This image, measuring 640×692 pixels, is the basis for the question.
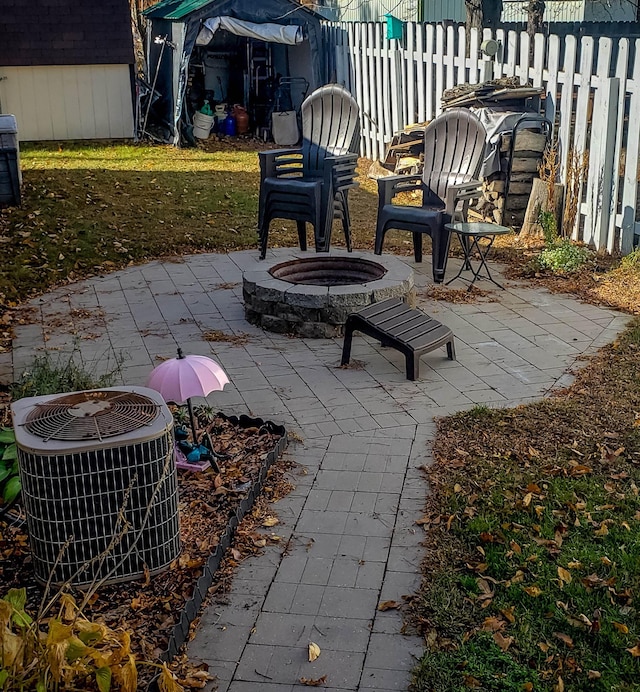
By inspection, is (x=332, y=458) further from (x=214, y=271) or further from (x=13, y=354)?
(x=214, y=271)

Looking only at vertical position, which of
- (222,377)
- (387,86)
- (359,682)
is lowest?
(359,682)

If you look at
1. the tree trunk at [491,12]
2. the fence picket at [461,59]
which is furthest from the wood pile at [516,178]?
the tree trunk at [491,12]

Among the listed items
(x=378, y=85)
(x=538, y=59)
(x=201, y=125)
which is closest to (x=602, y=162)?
(x=538, y=59)

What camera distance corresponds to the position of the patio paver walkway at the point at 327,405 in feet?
11.5

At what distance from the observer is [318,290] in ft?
22.6

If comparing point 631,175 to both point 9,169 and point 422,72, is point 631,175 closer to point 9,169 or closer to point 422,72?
point 422,72

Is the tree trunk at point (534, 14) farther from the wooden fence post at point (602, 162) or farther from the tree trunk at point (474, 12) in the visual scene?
the wooden fence post at point (602, 162)

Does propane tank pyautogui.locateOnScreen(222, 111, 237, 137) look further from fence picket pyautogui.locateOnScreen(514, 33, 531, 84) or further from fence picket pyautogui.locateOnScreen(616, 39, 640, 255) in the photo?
fence picket pyautogui.locateOnScreen(616, 39, 640, 255)

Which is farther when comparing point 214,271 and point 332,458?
point 214,271

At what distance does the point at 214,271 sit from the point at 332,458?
425cm

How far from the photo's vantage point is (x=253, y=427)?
533 cm

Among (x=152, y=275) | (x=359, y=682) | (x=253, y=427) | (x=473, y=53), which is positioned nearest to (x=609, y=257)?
(x=473, y=53)

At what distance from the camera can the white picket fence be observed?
8.66 meters

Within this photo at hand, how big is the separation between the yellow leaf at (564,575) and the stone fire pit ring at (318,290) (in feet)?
10.9
